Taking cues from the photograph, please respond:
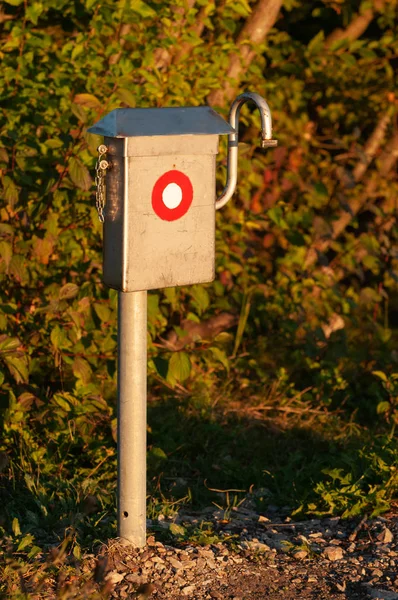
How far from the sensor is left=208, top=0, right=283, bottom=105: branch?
4699 mm

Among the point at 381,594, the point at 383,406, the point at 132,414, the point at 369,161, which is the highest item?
the point at 369,161

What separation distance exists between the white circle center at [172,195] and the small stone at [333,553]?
125 cm

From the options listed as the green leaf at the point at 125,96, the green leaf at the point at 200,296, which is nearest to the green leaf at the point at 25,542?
the green leaf at the point at 200,296

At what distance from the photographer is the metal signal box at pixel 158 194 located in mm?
2604

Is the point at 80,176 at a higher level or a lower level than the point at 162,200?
higher

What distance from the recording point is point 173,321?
459cm

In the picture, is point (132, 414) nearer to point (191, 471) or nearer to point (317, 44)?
point (191, 471)

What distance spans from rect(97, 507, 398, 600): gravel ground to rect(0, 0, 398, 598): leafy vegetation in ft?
0.39

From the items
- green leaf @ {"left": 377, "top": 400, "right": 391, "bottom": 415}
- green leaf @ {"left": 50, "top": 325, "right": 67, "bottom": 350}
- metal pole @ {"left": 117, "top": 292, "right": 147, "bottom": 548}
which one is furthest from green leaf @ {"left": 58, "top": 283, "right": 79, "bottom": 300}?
green leaf @ {"left": 377, "top": 400, "right": 391, "bottom": 415}

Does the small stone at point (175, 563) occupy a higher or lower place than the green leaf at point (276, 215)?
lower

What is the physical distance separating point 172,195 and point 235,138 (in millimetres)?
344

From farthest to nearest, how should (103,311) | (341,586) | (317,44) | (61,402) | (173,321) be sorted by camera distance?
(317,44), (173,321), (103,311), (61,402), (341,586)

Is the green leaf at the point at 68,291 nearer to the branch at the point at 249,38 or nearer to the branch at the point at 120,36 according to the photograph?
the branch at the point at 120,36

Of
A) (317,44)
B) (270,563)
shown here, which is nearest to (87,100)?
(317,44)
